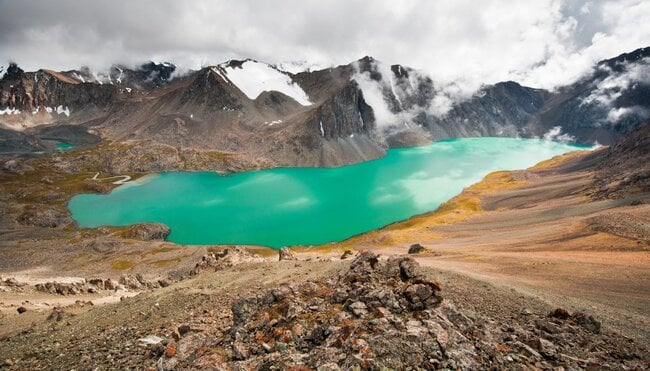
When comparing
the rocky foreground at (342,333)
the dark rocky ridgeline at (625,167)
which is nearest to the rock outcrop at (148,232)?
the rocky foreground at (342,333)

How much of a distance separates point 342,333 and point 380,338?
1815mm

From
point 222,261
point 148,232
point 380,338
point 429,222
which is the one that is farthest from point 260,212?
point 380,338

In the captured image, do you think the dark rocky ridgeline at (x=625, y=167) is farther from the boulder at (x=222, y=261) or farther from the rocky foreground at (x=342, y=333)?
the rocky foreground at (x=342, y=333)

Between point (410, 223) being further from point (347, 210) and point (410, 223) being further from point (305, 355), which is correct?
point (305, 355)

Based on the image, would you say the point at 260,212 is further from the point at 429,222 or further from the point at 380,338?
the point at 380,338

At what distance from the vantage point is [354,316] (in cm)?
1748

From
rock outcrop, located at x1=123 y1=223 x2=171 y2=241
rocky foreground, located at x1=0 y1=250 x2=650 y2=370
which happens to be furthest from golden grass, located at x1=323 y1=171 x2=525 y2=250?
rocky foreground, located at x1=0 y1=250 x2=650 y2=370

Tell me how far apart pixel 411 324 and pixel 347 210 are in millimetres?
148100

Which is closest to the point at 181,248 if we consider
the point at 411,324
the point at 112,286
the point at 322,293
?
the point at 112,286

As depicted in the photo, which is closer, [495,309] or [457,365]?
[457,365]

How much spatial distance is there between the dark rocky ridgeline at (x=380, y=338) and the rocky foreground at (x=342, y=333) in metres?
0.05

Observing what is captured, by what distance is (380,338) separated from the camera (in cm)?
1449

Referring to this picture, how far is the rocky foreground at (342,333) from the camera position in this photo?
14.4 meters

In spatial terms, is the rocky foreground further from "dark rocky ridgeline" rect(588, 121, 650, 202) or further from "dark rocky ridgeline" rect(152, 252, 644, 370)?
"dark rocky ridgeline" rect(588, 121, 650, 202)
